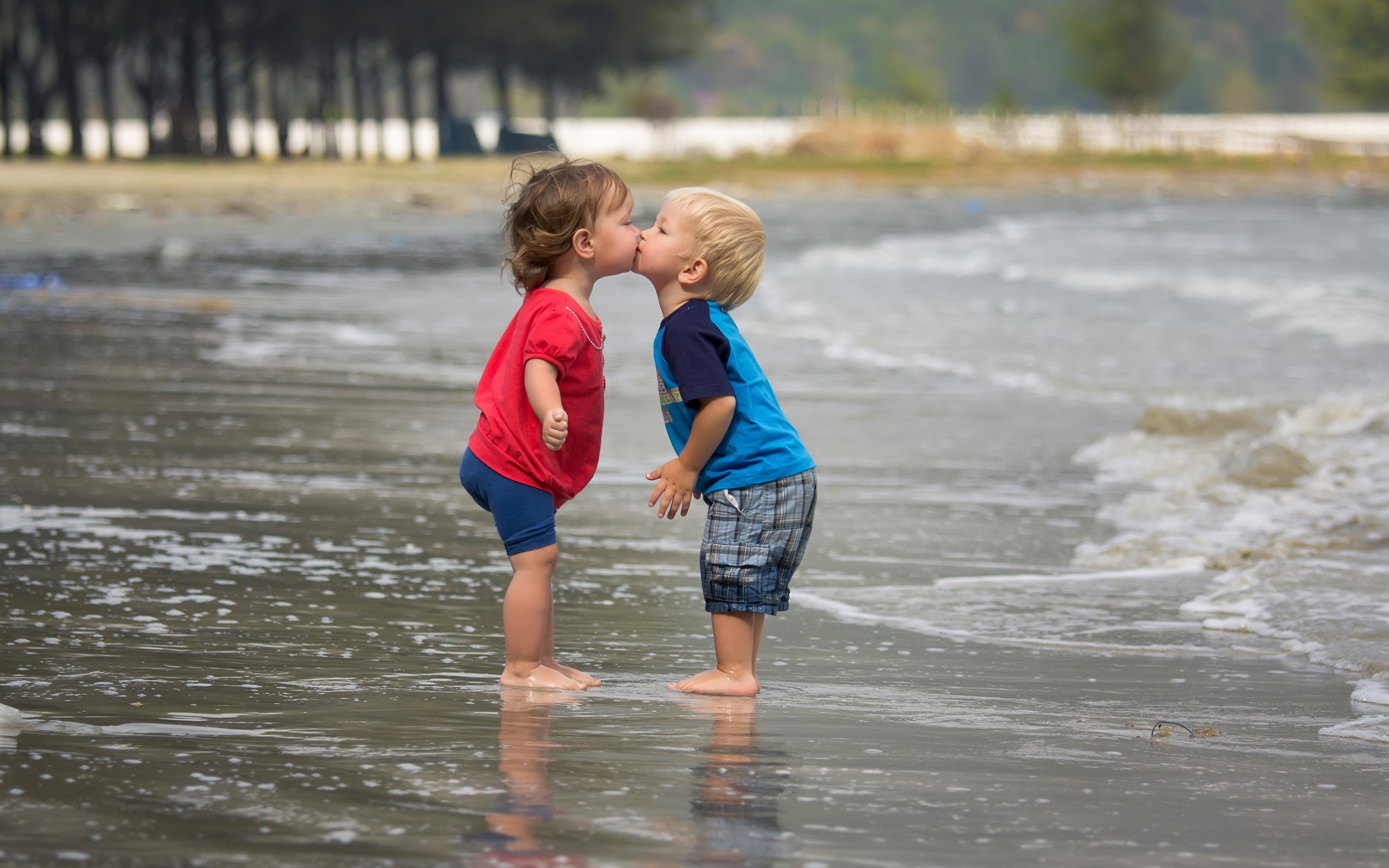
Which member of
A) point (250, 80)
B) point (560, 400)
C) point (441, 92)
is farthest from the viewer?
point (441, 92)

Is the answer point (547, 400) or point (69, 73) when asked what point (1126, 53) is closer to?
point (69, 73)

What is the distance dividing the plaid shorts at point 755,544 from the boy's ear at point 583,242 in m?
0.56

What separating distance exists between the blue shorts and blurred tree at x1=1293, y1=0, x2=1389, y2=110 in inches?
4007

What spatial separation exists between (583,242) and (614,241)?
0.21 ft

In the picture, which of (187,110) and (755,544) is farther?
(187,110)

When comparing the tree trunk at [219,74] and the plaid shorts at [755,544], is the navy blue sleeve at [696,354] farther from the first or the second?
the tree trunk at [219,74]

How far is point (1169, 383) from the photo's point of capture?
32.6 feet

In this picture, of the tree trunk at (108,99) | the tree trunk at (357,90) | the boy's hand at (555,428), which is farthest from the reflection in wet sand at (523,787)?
the tree trunk at (357,90)

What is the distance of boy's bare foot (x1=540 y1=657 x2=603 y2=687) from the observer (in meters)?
3.40

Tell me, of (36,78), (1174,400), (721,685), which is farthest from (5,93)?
(721,685)

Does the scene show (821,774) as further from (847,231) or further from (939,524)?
(847,231)

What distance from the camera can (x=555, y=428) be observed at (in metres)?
3.29

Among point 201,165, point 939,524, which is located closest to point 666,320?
point 939,524

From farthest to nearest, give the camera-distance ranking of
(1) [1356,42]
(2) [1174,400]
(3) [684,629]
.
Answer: (1) [1356,42], (2) [1174,400], (3) [684,629]
